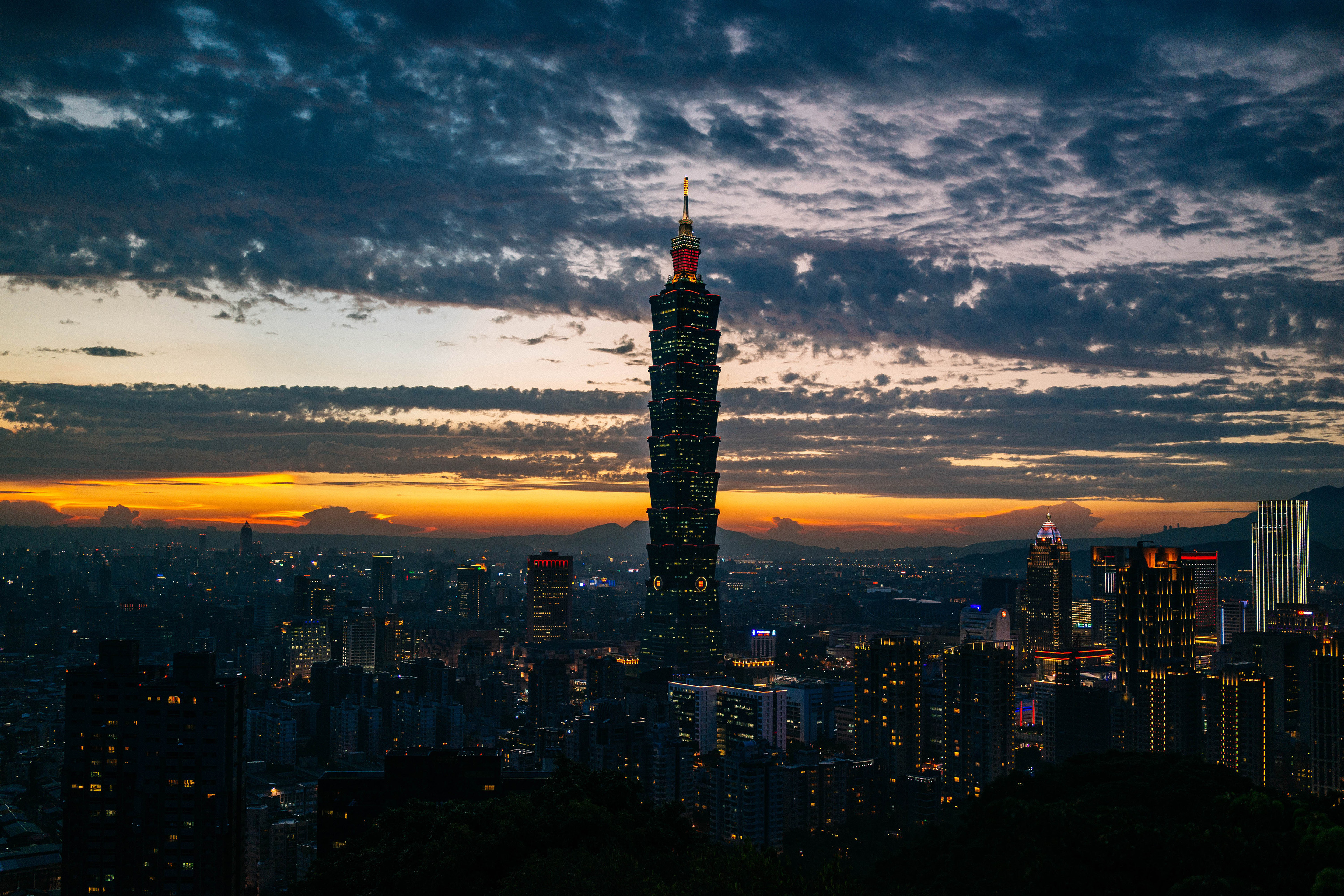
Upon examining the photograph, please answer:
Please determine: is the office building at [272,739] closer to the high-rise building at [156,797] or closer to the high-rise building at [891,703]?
the high-rise building at [156,797]

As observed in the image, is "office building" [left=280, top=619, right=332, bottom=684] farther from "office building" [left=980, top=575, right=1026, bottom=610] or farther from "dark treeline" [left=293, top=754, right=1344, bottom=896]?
"dark treeline" [left=293, top=754, right=1344, bottom=896]

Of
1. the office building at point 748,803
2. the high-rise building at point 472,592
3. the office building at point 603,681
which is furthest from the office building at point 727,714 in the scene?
the high-rise building at point 472,592

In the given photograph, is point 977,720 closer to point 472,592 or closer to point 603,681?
point 603,681

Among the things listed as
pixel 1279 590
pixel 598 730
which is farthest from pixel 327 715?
pixel 1279 590

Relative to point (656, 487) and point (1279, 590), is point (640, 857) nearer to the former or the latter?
point (656, 487)

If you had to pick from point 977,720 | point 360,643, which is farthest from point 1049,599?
point 360,643

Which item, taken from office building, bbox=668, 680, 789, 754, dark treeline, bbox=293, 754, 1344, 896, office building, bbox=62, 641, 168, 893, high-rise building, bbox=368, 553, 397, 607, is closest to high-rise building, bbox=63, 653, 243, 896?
office building, bbox=62, 641, 168, 893
